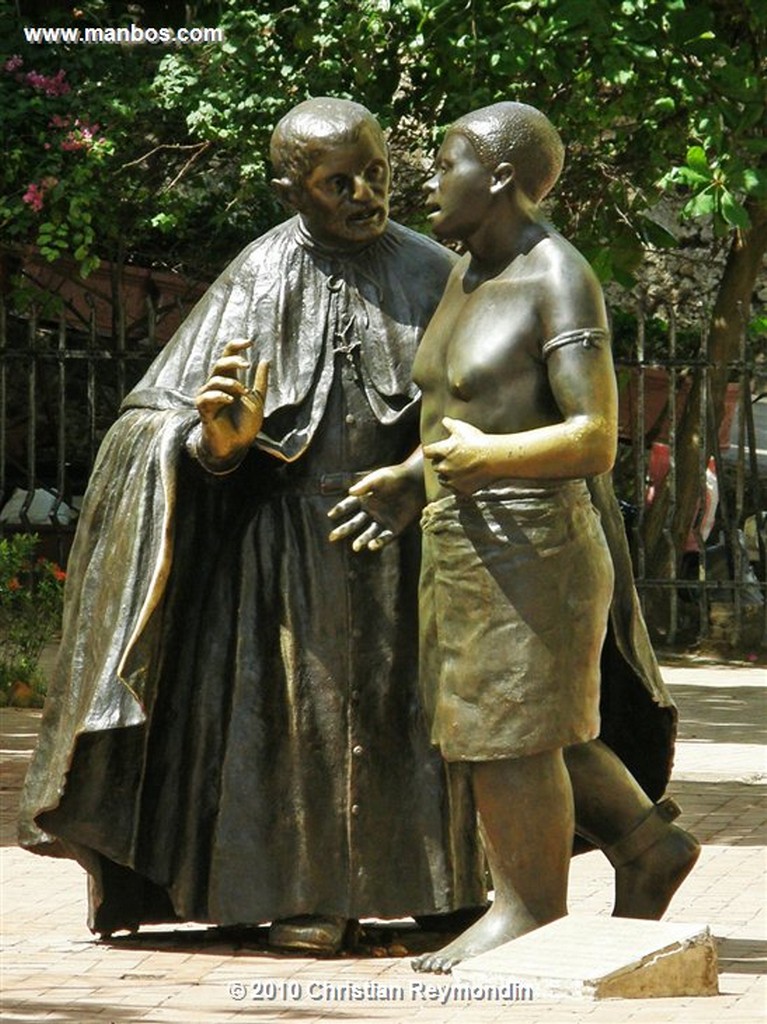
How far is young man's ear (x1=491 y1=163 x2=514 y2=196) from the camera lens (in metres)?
5.92

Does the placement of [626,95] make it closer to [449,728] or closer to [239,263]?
[239,263]

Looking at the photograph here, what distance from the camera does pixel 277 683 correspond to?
257 inches

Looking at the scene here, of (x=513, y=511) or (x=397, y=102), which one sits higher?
(x=397, y=102)

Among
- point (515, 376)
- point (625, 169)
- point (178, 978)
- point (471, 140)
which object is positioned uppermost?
point (625, 169)

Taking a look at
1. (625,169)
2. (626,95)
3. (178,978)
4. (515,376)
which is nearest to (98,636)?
(178,978)

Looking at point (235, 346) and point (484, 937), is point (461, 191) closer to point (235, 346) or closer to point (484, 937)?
point (235, 346)

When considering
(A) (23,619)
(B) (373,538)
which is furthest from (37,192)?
(B) (373,538)

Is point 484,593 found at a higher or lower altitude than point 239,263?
lower

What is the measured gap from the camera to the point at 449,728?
19.0 ft

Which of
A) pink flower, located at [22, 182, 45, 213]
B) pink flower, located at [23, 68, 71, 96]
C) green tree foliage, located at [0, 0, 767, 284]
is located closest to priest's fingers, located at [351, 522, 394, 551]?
green tree foliage, located at [0, 0, 767, 284]

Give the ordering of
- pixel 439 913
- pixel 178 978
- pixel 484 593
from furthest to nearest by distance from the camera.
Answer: pixel 439 913 → pixel 178 978 → pixel 484 593

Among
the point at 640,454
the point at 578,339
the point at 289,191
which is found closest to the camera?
the point at 578,339

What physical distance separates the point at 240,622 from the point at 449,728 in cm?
95

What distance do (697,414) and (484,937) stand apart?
10.5 metres
